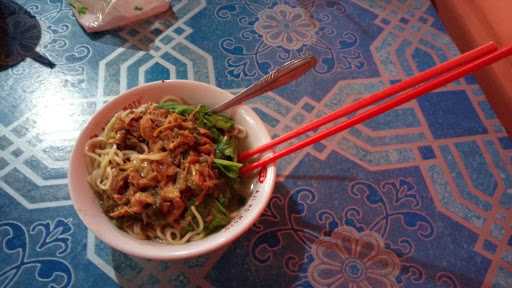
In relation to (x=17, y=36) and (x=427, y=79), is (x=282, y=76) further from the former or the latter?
(x=17, y=36)

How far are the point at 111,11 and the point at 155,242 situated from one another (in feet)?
3.04

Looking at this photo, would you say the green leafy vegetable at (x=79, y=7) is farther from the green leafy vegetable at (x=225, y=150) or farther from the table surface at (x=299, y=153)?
the green leafy vegetable at (x=225, y=150)

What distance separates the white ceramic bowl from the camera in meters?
0.80

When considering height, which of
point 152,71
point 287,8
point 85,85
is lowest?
point 85,85

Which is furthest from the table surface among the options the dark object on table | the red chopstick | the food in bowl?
the red chopstick

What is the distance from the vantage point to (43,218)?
40.3 inches

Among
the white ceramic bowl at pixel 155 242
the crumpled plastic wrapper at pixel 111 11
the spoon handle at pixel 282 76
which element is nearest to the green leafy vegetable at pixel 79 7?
the crumpled plastic wrapper at pixel 111 11

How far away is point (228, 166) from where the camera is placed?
935 millimetres

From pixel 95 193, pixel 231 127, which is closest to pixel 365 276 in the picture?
pixel 231 127

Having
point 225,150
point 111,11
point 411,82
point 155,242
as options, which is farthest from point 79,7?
point 411,82

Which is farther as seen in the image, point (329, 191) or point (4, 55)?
point (4, 55)

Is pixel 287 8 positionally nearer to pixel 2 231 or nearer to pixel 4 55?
pixel 4 55

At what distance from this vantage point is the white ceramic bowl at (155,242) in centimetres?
80

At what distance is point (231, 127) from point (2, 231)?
624 millimetres
